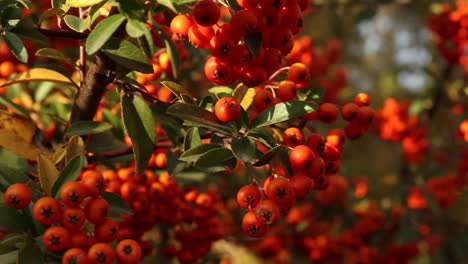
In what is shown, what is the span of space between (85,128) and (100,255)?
48 centimetres

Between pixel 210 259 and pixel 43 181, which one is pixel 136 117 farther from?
pixel 210 259

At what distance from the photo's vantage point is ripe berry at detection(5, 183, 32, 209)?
1388 mm

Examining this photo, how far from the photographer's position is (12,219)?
146 centimetres

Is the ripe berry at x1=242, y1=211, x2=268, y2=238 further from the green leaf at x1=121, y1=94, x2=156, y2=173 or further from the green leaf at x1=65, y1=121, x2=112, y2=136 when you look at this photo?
the green leaf at x1=65, y1=121, x2=112, y2=136

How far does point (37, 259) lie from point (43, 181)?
0.27 metres

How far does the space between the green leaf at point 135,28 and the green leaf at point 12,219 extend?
74cm

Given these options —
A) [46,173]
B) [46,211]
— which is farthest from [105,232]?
[46,173]

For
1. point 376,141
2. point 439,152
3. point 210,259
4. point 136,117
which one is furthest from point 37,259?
point 376,141

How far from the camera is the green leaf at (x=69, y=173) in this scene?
1477 millimetres

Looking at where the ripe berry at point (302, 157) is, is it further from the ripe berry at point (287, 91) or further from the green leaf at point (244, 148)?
the ripe berry at point (287, 91)

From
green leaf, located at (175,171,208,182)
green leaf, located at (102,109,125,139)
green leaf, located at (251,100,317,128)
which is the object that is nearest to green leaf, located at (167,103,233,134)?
green leaf, located at (251,100,317,128)

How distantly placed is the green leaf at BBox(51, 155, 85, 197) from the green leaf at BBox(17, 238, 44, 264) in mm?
178

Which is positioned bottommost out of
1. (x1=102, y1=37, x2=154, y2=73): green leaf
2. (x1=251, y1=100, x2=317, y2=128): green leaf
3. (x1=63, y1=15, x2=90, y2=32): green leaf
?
(x1=251, y1=100, x2=317, y2=128): green leaf

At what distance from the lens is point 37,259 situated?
1354mm
